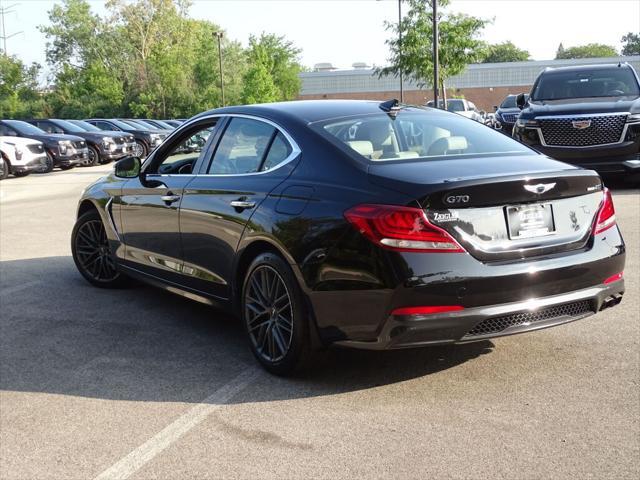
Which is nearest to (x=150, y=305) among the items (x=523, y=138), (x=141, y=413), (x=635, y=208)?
(x=141, y=413)

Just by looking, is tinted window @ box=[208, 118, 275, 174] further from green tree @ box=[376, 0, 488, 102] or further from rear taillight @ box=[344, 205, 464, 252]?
green tree @ box=[376, 0, 488, 102]

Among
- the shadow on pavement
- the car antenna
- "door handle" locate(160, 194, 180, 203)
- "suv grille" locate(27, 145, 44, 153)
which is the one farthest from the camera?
"suv grille" locate(27, 145, 44, 153)

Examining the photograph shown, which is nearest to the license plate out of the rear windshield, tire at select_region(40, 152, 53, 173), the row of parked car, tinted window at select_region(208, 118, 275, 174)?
the rear windshield

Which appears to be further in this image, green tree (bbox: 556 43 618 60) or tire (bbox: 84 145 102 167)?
green tree (bbox: 556 43 618 60)

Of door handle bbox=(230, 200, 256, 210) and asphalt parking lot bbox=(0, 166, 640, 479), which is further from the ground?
door handle bbox=(230, 200, 256, 210)

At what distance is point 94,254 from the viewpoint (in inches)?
287

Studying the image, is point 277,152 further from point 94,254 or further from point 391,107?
point 94,254

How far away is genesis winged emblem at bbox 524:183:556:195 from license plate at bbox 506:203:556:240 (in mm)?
76

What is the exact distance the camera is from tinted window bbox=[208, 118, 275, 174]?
5102 mm

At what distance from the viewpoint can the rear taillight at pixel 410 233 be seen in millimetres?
3965

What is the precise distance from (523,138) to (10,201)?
10.0 meters

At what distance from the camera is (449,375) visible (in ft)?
15.1

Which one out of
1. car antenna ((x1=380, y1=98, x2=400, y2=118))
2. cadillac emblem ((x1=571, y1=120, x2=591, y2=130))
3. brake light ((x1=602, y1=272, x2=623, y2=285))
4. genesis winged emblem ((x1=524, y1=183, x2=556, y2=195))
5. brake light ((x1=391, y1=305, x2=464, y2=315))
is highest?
car antenna ((x1=380, y1=98, x2=400, y2=118))

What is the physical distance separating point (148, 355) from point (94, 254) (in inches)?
92.5
